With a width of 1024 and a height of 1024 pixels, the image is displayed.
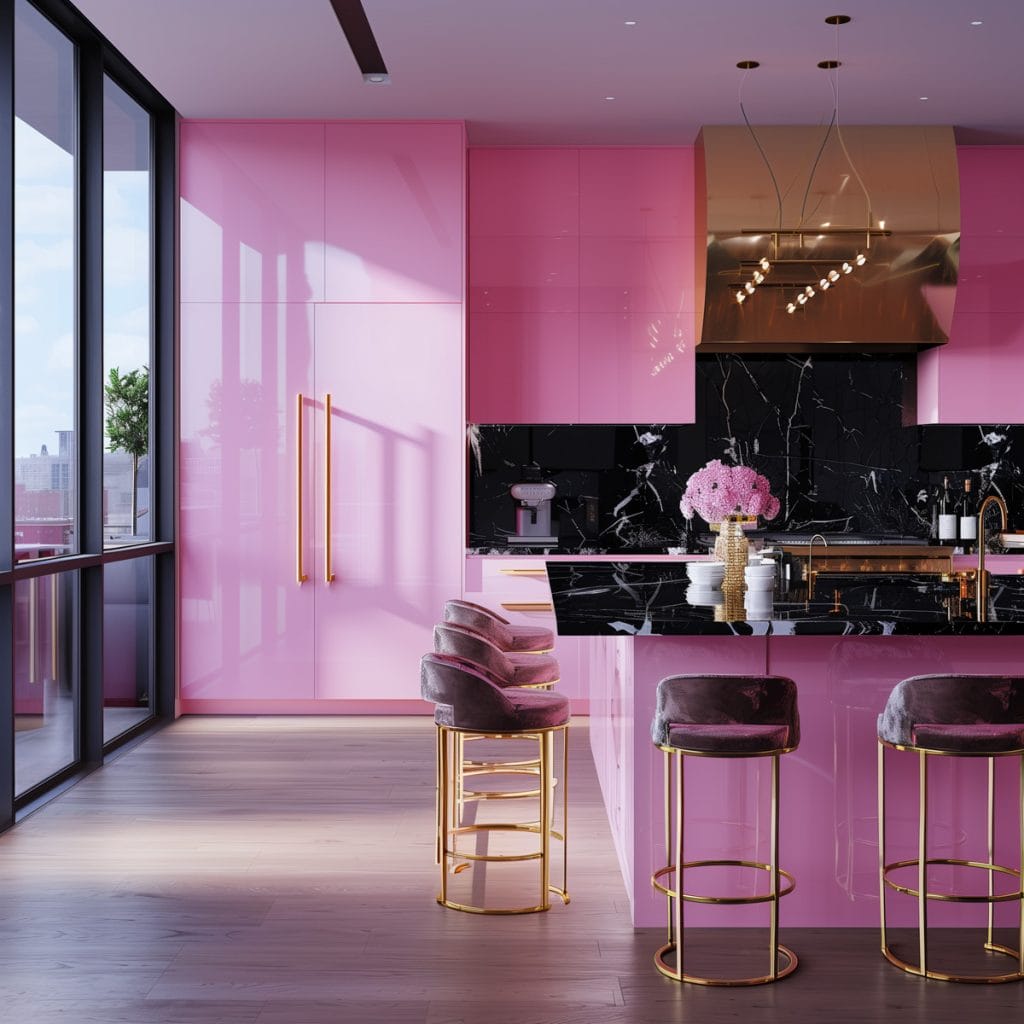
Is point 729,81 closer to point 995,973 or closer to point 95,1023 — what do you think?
point 995,973

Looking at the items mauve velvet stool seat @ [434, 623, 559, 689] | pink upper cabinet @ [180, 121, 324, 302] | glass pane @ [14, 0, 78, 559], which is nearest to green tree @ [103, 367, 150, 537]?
glass pane @ [14, 0, 78, 559]

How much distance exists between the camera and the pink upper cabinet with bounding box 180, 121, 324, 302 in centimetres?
615

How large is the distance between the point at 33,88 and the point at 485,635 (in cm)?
278

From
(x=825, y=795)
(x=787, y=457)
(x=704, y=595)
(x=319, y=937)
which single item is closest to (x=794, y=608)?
(x=704, y=595)

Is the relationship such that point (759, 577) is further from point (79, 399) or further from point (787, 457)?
point (787, 457)

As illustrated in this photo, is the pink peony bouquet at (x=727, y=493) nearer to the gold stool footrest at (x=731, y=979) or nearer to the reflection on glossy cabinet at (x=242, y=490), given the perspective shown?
the gold stool footrest at (x=731, y=979)

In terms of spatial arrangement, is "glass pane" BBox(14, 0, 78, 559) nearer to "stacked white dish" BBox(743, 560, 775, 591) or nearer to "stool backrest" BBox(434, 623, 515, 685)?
"stool backrest" BBox(434, 623, 515, 685)

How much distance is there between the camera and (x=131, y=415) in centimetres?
577

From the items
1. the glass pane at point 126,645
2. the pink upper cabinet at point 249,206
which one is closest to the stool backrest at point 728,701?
the glass pane at point 126,645

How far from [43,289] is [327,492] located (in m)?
1.85

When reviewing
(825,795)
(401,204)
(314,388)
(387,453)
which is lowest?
(825,795)

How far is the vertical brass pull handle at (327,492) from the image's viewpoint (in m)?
6.09

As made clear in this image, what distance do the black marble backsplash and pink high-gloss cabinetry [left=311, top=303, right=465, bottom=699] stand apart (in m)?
0.71

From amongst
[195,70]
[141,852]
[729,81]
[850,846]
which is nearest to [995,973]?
[850,846]
